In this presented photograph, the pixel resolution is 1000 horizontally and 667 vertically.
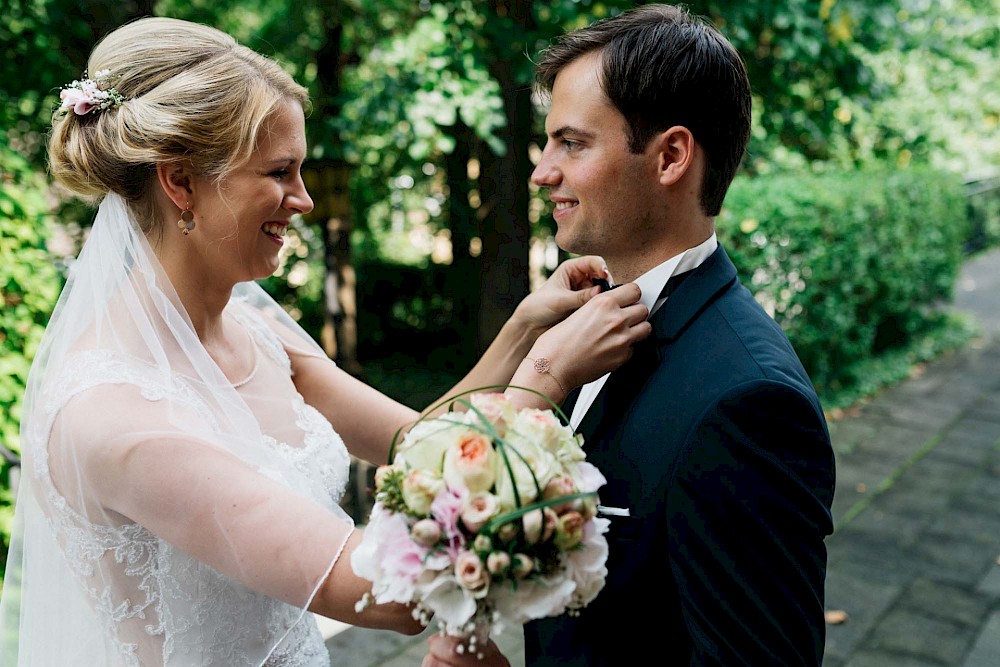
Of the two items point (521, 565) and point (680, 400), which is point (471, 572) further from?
point (680, 400)

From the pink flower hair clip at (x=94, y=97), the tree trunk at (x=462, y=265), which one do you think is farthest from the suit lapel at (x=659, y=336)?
the tree trunk at (x=462, y=265)

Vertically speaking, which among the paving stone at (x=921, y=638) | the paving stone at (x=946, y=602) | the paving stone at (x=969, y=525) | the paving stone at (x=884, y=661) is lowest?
the paving stone at (x=969, y=525)

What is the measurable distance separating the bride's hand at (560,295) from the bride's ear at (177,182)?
92cm

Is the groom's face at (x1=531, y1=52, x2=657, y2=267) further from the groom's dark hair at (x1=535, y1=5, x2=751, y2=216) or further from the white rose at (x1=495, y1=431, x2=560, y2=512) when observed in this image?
the white rose at (x1=495, y1=431, x2=560, y2=512)

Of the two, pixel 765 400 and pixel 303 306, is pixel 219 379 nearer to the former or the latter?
pixel 765 400

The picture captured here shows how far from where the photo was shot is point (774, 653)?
5.27 feet

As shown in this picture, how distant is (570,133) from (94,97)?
3.66 feet

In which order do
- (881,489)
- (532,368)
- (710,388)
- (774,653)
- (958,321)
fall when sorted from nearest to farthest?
(774,653) → (710,388) → (532,368) → (881,489) → (958,321)

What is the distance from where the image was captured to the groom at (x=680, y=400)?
1.61m

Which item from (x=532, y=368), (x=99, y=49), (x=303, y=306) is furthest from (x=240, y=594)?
(x=303, y=306)

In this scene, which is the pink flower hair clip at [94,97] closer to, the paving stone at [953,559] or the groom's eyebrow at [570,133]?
the groom's eyebrow at [570,133]

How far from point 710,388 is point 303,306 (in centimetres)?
952

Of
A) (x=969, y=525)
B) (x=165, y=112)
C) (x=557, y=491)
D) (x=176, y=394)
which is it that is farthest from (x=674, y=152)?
(x=969, y=525)

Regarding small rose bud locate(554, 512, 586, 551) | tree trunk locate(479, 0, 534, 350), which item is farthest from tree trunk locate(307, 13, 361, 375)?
small rose bud locate(554, 512, 586, 551)
